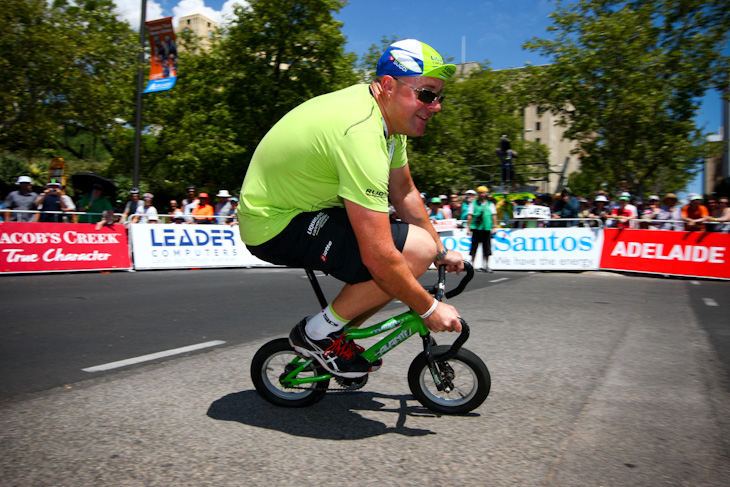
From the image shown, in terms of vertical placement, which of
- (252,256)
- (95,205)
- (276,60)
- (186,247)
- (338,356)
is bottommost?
(252,256)

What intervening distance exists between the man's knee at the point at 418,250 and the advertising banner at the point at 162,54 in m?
14.7

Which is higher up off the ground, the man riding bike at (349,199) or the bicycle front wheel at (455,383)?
the man riding bike at (349,199)

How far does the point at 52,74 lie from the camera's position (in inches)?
912

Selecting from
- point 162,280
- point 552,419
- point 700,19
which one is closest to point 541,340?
point 552,419

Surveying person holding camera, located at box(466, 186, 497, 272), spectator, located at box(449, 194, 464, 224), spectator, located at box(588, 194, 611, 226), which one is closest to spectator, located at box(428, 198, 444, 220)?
spectator, located at box(449, 194, 464, 224)

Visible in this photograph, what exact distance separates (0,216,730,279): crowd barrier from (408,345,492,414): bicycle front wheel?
→ 10.2m

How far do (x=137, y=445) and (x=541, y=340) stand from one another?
373 cm

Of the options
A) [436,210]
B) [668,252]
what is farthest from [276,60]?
[668,252]

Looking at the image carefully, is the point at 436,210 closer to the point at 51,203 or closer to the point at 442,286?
the point at 51,203

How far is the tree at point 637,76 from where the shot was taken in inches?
807

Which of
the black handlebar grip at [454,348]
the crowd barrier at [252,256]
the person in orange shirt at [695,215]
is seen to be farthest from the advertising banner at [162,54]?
the black handlebar grip at [454,348]

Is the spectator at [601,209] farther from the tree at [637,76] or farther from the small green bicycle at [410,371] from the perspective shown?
the small green bicycle at [410,371]

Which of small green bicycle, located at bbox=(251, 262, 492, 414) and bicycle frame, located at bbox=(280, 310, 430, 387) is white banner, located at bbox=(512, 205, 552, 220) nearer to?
small green bicycle, located at bbox=(251, 262, 492, 414)

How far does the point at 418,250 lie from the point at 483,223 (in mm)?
10815
